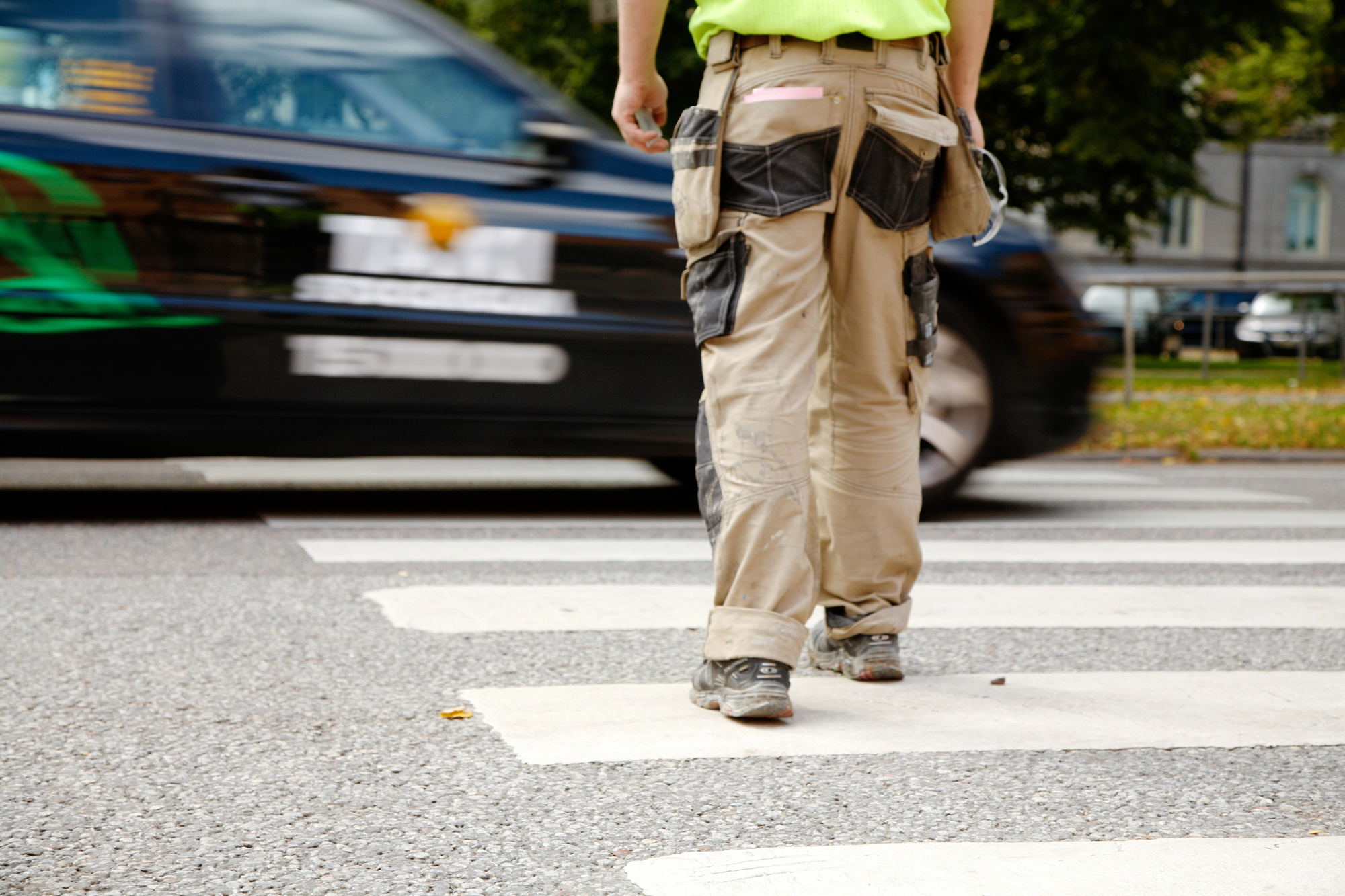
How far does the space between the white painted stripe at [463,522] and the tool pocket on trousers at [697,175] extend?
243 centimetres

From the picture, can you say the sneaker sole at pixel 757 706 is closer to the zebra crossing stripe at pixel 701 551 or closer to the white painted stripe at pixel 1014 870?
the white painted stripe at pixel 1014 870

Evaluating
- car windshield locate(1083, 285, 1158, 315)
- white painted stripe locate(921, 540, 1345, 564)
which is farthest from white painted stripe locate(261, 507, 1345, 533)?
car windshield locate(1083, 285, 1158, 315)

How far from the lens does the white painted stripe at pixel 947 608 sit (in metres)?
3.55

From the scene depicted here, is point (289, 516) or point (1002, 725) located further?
point (289, 516)

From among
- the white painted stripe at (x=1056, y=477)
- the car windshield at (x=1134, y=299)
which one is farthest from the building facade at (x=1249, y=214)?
the white painted stripe at (x=1056, y=477)

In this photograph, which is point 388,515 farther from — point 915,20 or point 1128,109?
point 1128,109

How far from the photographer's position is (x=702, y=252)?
282 centimetres

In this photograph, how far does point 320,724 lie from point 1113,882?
1.30 metres

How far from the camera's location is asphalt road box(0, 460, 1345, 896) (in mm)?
2070

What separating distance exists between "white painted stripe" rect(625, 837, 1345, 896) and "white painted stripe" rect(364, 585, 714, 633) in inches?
57.7

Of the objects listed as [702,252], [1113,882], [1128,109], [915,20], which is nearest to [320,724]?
[702,252]

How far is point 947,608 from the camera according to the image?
3836 millimetres

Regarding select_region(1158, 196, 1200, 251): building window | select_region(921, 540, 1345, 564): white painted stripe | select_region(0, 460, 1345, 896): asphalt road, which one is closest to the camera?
select_region(0, 460, 1345, 896): asphalt road

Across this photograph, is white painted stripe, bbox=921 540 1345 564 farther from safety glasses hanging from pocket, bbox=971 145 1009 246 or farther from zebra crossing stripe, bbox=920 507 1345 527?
safety glasses hanging from pocket, bbox=971 145 1009 246
